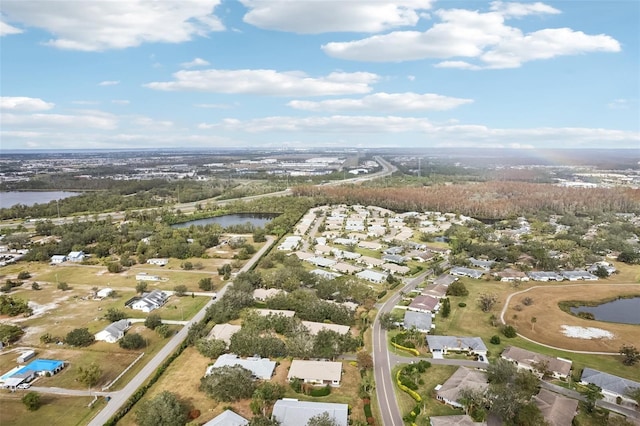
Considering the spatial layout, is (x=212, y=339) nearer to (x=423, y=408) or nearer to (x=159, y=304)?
(x=159, y=304)

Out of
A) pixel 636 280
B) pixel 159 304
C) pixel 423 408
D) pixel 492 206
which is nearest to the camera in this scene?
pixel 423 408

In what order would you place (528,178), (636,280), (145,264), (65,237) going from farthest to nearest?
(528,178)
(65,237)
(145,264)
(636,280)

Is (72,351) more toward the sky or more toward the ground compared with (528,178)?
more toward the ground

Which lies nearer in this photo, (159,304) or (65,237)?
(159,304)

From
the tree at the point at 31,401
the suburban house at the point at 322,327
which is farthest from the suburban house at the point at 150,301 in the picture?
the suburban house at the point at 322,327

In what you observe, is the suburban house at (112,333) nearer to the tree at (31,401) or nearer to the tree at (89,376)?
the tree at (89,376)

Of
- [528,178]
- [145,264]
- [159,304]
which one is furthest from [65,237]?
[528,178]

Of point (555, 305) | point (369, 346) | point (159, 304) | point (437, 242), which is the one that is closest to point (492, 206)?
point (437, 242)
